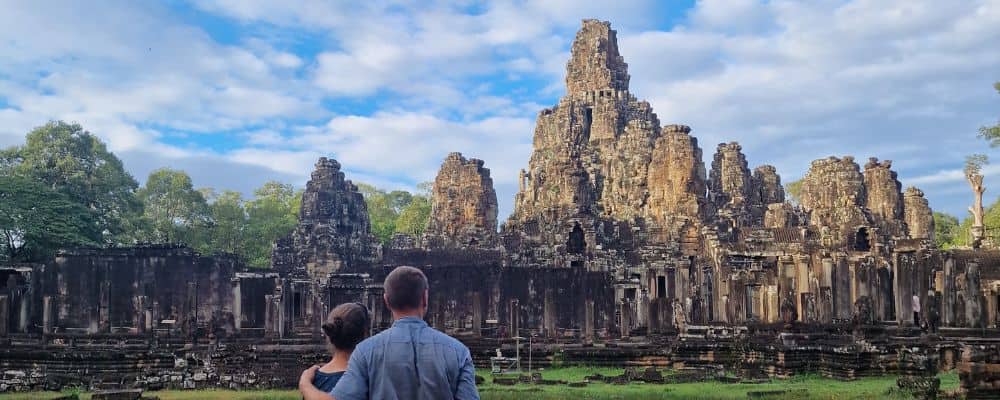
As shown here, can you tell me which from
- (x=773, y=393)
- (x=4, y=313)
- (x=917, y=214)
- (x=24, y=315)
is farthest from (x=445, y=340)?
(x=917, y=214)

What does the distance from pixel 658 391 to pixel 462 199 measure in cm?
3569

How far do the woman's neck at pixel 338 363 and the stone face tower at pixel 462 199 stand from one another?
46.7 m

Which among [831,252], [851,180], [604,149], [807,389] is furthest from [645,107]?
[807,389]

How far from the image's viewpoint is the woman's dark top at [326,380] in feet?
17.8

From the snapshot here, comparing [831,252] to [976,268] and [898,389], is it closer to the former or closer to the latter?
[976,268]

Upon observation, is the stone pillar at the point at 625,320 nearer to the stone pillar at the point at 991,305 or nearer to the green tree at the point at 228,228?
the stone pillar at the point at 991,305

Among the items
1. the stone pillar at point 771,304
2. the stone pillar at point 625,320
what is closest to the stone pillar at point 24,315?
the stone pillar at point 625,320

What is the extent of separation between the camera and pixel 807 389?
19500mm

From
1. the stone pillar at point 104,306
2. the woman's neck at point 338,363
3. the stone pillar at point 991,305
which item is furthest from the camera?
the stone pillar at point 991,305

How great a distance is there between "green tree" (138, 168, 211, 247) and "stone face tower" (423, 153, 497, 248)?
1488cm

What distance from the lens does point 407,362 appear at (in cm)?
487

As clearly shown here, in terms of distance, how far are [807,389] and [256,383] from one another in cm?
1167

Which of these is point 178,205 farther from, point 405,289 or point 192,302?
point 405,289

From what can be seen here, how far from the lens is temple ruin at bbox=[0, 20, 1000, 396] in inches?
1043
